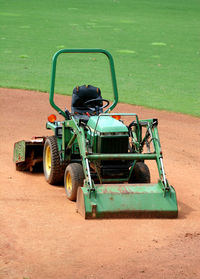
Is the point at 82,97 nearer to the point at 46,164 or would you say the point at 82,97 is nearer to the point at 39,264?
the point at 46,164

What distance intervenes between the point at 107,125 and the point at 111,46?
15763 millimetres

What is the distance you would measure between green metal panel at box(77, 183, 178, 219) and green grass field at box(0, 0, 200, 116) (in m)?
7.02

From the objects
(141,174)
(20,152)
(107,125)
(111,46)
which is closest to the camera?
(107,125)

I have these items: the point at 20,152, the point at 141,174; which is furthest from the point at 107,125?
the point at 20,152

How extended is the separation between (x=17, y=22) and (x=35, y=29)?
199cm

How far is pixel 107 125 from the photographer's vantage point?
295 inches

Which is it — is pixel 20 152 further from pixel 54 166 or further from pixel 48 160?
pixel 54 166

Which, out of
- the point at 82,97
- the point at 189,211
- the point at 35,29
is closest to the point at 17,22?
the point at 35,29

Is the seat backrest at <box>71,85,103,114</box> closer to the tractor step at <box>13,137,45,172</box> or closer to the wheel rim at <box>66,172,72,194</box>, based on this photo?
the tractor step at <box>13,137,45,172</box>

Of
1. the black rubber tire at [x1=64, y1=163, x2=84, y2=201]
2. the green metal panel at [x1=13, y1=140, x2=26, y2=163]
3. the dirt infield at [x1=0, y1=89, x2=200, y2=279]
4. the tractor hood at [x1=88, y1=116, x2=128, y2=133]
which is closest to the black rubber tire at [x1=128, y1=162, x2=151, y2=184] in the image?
the dirt infield at [x1=0, y1=89, x2=200, y2=279]

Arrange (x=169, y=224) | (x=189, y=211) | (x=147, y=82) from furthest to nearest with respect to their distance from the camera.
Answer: (x=147, y=82) < (x=189, y=211) < (x=169, y=224)

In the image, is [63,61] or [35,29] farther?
[35,29]

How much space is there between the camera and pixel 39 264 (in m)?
5.52

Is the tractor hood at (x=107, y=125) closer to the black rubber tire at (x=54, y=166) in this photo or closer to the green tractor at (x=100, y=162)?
the green tractor at (x=100, y=162)
